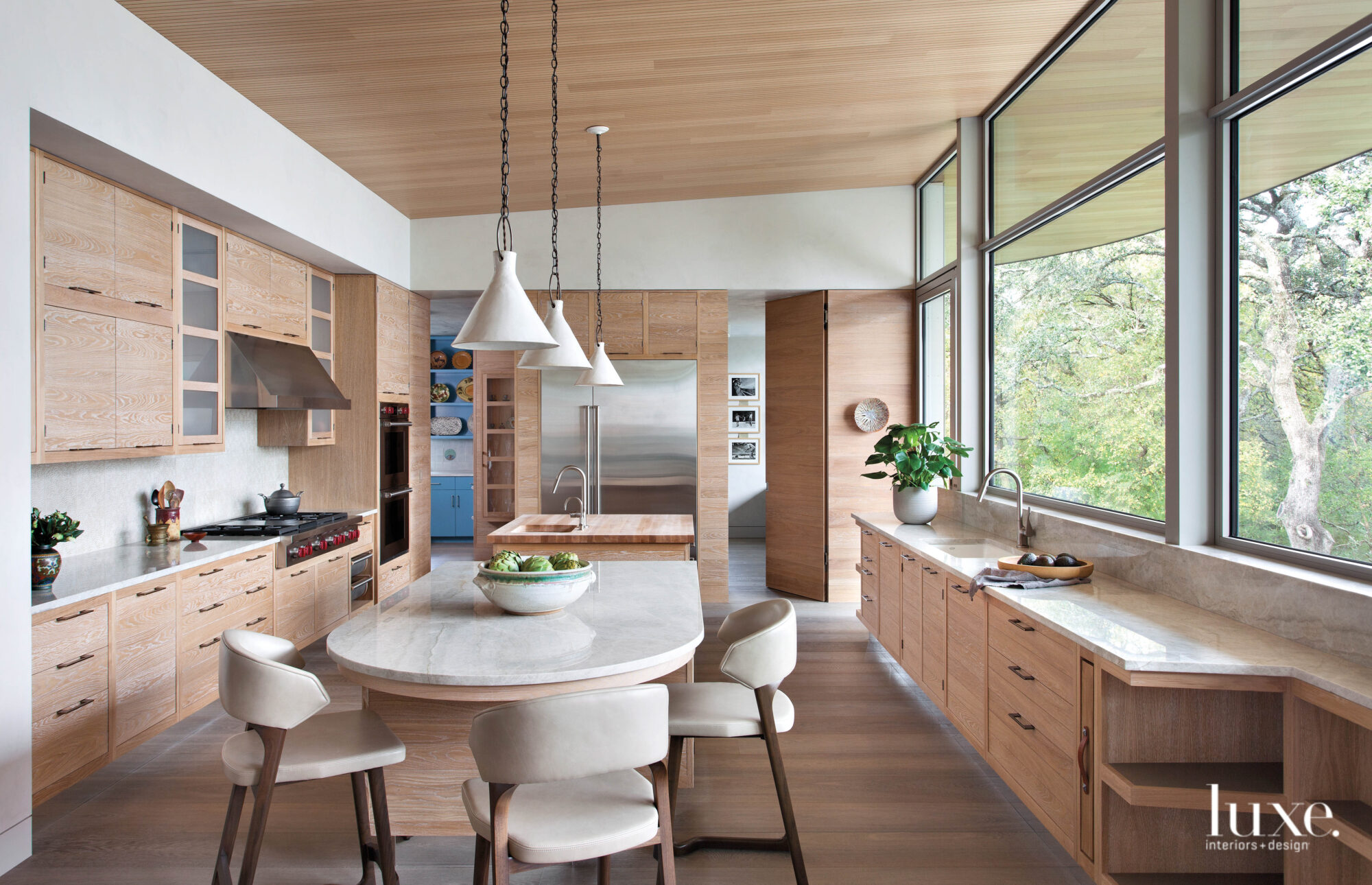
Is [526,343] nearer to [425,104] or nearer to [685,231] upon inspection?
[425,104]

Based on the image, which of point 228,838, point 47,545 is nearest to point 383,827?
point 228,838

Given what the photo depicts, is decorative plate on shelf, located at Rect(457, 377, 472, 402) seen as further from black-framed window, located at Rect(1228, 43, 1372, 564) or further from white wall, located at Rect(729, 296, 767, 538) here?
black-framed window, located at Rect(1228, 43, 1372, 564)

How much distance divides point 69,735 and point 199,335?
198cm

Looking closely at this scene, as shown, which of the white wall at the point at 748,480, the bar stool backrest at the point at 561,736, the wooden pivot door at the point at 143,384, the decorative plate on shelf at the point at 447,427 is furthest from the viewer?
the white wall at the point at 748,480

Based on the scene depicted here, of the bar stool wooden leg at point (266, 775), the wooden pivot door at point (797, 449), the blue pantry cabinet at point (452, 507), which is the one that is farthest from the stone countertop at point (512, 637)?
the blue pantry cabinet at point (452, 507)

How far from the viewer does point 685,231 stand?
6.39 meters

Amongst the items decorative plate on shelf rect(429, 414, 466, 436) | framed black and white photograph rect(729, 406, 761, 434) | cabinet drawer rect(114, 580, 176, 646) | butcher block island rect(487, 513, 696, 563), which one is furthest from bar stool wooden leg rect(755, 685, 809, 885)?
decorative plate on shelf rect(429, 414, 466, 436)

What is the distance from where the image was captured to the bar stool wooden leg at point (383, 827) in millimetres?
2209

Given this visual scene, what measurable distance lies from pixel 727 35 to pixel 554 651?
2.91 m

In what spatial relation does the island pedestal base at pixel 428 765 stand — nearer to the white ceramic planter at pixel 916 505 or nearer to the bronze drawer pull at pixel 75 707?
the bronze drawer pull at pixel 75 707

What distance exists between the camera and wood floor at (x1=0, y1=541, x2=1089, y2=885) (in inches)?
98.2

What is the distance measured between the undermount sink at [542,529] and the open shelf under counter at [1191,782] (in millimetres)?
2969

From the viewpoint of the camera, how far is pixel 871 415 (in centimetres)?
639

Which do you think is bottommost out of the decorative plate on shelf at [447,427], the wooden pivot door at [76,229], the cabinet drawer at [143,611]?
the cabinet drawer at [143,611]
